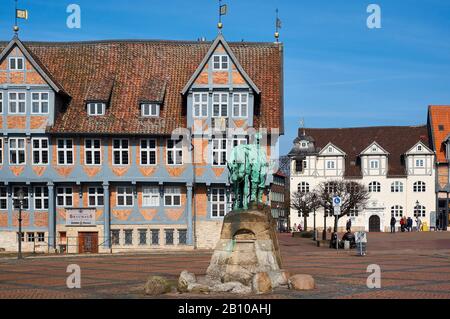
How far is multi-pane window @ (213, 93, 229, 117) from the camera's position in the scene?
4806 centimetres

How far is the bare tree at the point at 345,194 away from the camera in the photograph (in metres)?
72.4

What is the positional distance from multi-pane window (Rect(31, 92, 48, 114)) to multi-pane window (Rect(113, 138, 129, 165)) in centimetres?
476

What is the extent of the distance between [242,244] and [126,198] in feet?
83.2

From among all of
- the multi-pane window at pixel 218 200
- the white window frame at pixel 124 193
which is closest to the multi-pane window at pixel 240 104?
the multi-pane window at pixel 218 200

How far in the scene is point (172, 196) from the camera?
48.8 m

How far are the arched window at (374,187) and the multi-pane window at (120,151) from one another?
44.3 metres

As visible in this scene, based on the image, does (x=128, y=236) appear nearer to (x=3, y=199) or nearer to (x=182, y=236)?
(x=182, y=236)

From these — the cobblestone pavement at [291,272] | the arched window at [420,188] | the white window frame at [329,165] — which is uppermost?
the white window frame at [329,165]

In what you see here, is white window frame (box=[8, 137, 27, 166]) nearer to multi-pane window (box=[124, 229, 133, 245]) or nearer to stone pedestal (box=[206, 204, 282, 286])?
multi-pane window (box=[124, 229, 133, 245])

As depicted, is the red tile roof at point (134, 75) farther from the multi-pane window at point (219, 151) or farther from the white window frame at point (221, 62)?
the white window frame at point (221, 62)

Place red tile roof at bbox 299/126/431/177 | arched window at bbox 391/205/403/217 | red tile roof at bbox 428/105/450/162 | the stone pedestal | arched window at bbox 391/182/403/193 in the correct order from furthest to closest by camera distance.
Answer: red tile roof at bbox 299/126/431/177
arched window at bbox 391/182/403/193
arched window at bbox 391/205/403/217
red tile roof at bbox 428/105/450/162
the stone pedestal

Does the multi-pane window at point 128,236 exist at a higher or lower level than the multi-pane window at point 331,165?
lower

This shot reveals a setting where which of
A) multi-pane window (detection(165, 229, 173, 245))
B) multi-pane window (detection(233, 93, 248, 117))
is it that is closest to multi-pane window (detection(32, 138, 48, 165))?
multi-pane window (detection(165, 229, 173, 245))

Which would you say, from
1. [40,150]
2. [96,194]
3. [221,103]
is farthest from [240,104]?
[40,150]
